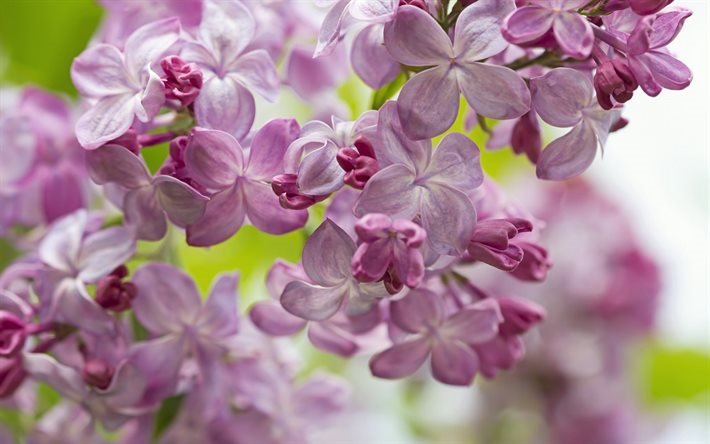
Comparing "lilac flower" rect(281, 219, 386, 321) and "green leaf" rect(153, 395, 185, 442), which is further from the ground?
"lilac flower" rect(281, 219, 386, 321)

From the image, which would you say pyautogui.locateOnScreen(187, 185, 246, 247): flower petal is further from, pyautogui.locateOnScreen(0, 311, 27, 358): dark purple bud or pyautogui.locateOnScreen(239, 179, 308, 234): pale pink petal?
pyautogui.locateOnScreen(0, 311, 27, 358): dark purple bud

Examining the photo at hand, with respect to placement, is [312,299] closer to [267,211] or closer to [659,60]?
[267,211]

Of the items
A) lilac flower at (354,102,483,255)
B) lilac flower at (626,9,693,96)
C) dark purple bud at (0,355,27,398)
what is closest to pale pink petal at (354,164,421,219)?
lilac flower at (354,102,483,255)

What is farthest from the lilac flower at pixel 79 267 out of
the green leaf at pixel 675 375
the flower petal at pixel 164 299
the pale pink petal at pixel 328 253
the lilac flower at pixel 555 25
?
the green leaf at pixel 675 375

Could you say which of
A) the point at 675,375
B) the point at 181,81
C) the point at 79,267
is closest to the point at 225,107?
the point at 181,81

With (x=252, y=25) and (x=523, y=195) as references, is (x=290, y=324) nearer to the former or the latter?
(x=252, y=25)

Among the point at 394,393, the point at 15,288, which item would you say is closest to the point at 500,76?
the point at 15,288
